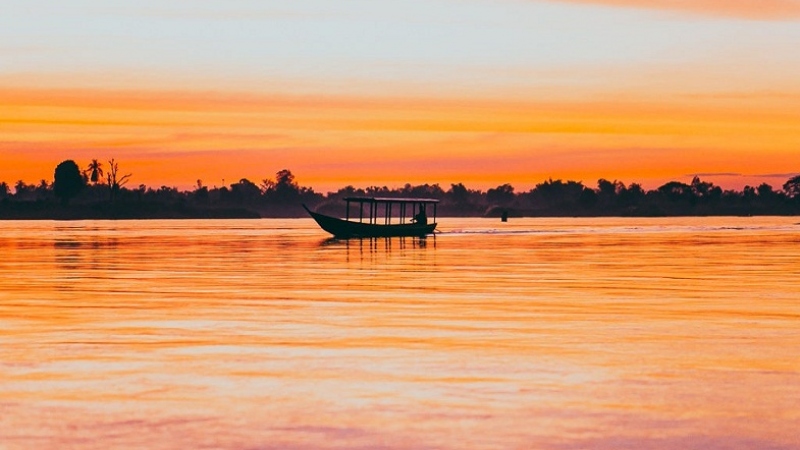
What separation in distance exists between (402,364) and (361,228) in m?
79.5

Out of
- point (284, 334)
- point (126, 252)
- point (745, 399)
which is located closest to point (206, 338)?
point (284, 334)

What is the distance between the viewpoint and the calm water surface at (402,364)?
13.0 meters

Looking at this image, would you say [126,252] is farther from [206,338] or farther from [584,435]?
[584,435]

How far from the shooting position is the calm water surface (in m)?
13.0

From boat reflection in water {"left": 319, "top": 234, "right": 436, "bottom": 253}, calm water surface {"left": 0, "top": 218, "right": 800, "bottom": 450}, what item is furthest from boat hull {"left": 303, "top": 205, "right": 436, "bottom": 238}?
calm water surface {"left": 0, "top": 218, "right": 800, "bottom": 450}

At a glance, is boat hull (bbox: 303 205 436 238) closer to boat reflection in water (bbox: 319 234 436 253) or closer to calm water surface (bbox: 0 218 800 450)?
boat reflection in water (bbox: 319 234 436 253)

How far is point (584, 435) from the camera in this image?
504 inches

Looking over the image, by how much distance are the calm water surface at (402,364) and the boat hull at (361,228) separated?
5910 centimetres

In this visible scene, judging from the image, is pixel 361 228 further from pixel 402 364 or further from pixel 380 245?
pixel 402 364

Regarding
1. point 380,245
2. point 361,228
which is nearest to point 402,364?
point 380,245

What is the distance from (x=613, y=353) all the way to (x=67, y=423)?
9.46 m

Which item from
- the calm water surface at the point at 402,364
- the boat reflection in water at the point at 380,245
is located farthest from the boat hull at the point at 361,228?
the calm water surface at the point at 402,364

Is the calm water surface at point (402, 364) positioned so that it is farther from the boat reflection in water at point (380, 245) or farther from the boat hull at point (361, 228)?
the boat hull at point (361, 228)

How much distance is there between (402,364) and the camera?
60.0 feet
